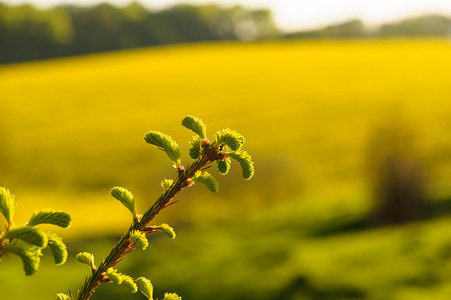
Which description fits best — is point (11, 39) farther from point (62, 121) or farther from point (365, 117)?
point (365, 117)

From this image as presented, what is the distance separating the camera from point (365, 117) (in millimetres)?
26484

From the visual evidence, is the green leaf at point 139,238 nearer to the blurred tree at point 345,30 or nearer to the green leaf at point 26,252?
the green leaf at point 26,252

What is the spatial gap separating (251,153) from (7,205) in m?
20.6

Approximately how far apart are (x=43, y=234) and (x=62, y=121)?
98.7 ft

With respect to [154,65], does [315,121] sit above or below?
below

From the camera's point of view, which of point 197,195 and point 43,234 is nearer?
point 43,234

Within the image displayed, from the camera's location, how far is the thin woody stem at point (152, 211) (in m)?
0.93

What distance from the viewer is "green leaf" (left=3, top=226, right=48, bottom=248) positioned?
0.72 meters

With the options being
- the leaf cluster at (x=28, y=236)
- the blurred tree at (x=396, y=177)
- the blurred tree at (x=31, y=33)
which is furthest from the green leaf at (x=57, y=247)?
the blurred tree at (x=31, y=33)

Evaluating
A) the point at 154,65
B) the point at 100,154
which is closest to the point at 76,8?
the point at 154,65

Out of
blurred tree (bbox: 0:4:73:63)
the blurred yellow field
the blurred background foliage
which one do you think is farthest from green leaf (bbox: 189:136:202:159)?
blurred tree (bbox: 0:4:73:63)

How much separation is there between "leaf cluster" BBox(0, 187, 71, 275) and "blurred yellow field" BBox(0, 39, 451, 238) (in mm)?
12437

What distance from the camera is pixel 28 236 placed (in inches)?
28.6

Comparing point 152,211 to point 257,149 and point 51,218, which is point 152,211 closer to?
point 51,218
